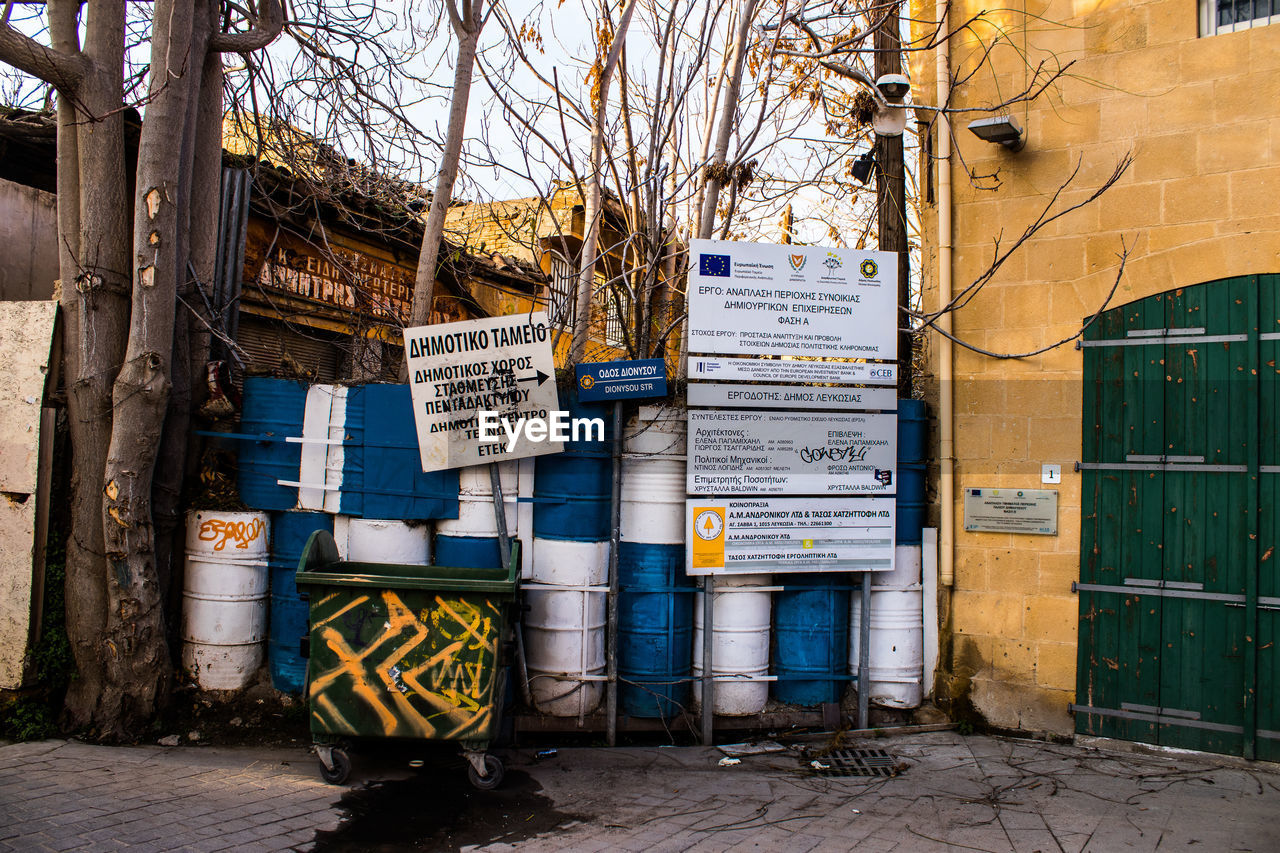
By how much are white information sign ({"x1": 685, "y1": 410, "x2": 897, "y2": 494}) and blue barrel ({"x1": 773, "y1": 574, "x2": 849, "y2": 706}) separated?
29.8 inches

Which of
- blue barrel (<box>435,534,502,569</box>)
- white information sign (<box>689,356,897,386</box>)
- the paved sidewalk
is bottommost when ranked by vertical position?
the paved sidewalk

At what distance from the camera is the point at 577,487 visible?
5695mm

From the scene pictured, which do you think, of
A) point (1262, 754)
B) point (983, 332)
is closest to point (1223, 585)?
point (1262, 754)

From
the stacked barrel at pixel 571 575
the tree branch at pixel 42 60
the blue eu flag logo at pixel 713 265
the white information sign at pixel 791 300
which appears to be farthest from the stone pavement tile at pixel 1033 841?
the tree branch at pixel 42 60

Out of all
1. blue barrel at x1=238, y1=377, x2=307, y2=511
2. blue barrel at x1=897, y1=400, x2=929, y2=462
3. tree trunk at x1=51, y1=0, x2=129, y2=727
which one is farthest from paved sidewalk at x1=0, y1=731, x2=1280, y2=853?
blue barrel at x1=897, y1=400, x2=929, y2=462

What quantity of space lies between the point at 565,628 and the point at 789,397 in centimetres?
225

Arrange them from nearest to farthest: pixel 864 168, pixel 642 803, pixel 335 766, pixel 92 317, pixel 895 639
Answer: pixel 642 803, pixel 335 766, pixel 92 317, pixel 895 639, pixel 864 168

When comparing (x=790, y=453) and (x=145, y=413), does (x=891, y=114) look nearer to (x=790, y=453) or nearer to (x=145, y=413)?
(x=790, y=453)

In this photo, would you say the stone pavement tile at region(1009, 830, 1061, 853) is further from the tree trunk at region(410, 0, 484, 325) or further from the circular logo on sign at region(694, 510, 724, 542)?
the tree trunk at region(410, 0, 484, 325)

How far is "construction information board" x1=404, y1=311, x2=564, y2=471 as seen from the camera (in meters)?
5.66

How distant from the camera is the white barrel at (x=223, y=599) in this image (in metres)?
5.71

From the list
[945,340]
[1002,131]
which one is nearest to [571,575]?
[945,340]

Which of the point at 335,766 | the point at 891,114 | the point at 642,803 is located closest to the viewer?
the point at 642,803

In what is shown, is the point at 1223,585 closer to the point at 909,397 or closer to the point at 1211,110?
the point at 909,397
